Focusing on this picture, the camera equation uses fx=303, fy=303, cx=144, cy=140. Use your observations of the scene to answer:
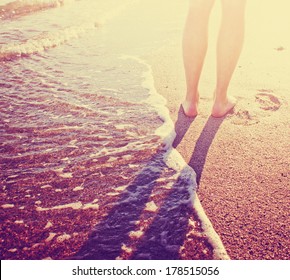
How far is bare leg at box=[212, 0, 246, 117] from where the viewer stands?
6.97ft

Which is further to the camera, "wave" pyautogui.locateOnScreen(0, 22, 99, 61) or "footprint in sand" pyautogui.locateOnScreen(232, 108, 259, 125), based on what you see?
"wave" pyautogui.locateOnScreen(0, 22, 99, 61)

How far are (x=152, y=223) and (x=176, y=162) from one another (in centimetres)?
52

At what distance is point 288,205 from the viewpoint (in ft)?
5.18

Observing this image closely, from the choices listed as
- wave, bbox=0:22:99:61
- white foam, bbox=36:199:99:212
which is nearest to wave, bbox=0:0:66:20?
wave, bbox=0:22:99:61

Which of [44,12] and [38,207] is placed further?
[44,12]

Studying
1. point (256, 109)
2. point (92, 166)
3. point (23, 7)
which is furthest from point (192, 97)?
point (23, 7)

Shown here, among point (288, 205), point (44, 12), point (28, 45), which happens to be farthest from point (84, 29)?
point (288, 205)

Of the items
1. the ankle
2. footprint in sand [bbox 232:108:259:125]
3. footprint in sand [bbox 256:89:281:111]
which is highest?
the ankle

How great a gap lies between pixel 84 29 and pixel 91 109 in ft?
10.9

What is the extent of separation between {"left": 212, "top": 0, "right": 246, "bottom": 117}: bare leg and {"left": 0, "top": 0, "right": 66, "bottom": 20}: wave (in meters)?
5.37

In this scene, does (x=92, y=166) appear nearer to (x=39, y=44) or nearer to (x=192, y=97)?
(x=192, y=97)

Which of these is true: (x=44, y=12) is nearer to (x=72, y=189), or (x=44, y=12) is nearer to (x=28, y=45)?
(x=28, y=45)

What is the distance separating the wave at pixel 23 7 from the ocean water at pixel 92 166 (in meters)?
2.99

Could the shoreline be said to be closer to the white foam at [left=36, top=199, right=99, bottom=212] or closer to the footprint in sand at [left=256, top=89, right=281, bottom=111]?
the footprint in sand at [left=256, top=89, right=281, bottom=111]
